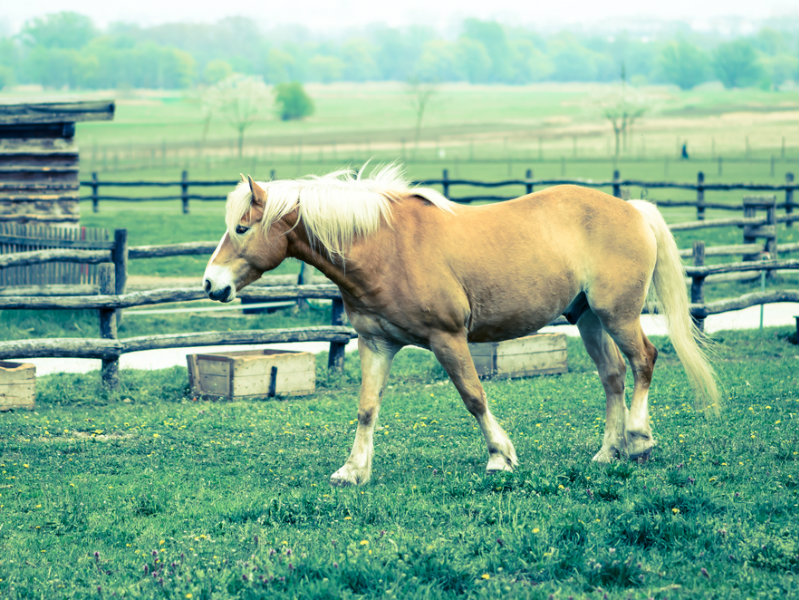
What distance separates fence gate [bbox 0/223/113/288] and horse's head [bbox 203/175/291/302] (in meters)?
8.99

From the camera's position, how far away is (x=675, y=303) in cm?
708

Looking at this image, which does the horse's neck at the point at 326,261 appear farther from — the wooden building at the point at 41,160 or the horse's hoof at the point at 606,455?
the wooden building at the point at 41,160

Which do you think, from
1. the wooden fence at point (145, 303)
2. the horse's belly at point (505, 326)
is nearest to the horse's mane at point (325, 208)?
the horse's belly at point (505, 326)

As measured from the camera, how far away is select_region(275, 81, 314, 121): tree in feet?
422

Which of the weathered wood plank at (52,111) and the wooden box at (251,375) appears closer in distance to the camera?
the wooden box at (251,375)

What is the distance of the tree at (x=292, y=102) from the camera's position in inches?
5059

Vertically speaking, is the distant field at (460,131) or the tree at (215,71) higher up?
the tree at (215,71)

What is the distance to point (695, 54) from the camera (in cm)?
17150

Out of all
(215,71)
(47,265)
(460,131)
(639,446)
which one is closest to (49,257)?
(47,265)

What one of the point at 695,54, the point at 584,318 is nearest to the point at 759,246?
the point at 584,318

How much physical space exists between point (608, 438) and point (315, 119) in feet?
417

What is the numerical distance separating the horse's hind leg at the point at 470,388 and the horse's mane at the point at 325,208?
34.0 inches

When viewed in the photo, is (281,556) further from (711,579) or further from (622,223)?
(622,223)

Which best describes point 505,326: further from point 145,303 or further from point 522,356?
point 145,303
